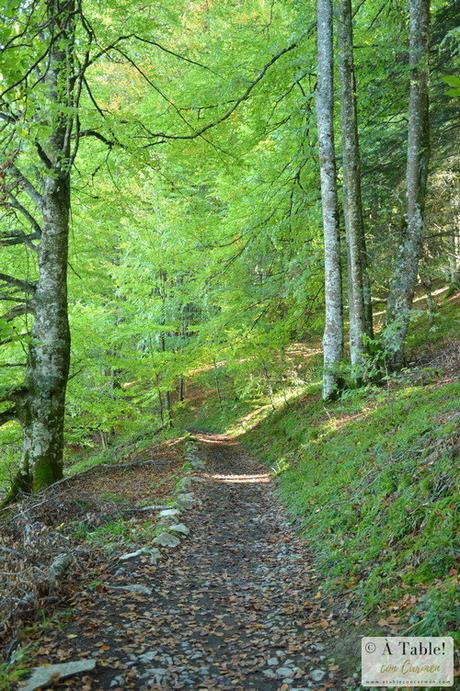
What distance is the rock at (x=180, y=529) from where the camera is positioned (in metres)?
6.20

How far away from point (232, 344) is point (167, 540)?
26.0ft

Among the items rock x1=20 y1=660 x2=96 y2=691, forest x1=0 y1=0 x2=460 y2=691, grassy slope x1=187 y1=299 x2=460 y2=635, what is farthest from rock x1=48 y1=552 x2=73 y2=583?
grassy slope x1=187 y1=299 x2=460 y2=635

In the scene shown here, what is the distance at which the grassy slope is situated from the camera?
11.7 ft

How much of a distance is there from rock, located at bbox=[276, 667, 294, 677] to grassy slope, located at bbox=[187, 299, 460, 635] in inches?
29.6

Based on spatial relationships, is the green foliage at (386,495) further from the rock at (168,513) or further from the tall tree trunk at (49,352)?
the tall tree trunk at (49,352)

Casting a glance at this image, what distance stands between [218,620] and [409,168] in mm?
8715

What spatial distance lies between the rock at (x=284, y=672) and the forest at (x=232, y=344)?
0.02 meters

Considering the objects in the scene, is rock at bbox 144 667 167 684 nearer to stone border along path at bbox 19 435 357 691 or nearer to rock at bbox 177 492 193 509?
stone border along path at bbox 19 435 357 691

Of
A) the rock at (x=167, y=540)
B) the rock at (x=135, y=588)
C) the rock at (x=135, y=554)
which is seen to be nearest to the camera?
the rock at (x=135, y=588)

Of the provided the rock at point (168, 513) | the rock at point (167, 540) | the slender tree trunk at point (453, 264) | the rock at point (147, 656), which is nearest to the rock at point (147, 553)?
the rock at point (167, 540)

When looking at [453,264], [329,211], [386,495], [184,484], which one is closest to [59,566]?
[386,495]

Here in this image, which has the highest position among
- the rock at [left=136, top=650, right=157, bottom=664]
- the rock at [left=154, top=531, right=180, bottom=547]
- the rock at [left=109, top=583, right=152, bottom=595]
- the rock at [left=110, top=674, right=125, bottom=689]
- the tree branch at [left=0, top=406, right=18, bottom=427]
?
the tree branch at [left=0, top=406, right=18, bottom=427]

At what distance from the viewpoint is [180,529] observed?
20.6 ft

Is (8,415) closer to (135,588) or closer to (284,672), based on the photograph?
(135,588)
